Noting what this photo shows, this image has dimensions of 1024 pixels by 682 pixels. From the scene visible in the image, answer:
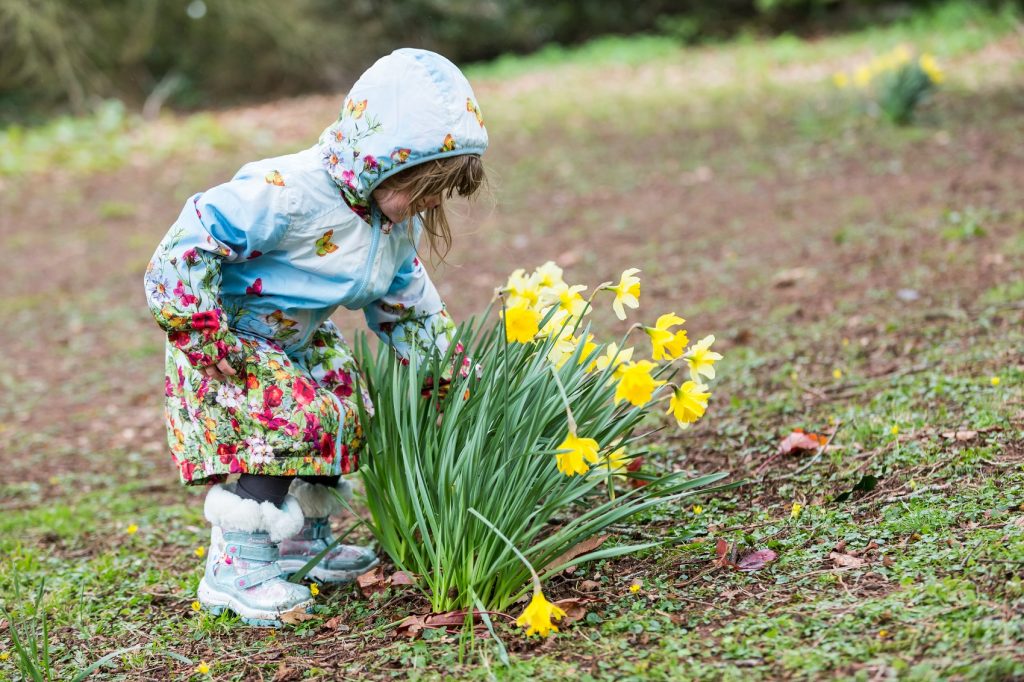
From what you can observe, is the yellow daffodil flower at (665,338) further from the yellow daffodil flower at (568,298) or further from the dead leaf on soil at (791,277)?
the dead leaf on soil at (791,277)

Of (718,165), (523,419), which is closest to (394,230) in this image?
(523,419)

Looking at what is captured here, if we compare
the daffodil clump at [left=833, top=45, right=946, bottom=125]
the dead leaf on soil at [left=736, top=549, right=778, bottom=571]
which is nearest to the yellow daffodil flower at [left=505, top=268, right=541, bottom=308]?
the dead leaf on soil at [left=736, top=549, right=778, bottom=571]

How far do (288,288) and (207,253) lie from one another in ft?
0.78

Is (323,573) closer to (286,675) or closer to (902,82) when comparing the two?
(286,675)

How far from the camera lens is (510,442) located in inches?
92.7

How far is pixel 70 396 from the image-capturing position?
5191 mm

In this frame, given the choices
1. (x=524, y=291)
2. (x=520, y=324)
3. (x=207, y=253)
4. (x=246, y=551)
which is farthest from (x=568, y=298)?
(x=246, y=551)

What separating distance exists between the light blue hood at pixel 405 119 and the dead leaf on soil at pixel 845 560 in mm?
1242

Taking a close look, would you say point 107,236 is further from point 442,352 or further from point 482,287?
point 442,352

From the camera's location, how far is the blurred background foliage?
12.8 meters

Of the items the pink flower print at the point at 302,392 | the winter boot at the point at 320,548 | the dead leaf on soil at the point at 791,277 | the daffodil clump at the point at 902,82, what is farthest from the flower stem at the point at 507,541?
the daffodil clump at the point at 902,82

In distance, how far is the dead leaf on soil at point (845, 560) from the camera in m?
2.31

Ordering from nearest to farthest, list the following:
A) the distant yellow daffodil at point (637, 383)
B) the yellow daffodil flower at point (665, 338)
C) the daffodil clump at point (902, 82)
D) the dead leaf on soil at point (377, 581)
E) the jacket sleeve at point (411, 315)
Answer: the distant yellow daffodil at point (637, 383) → the yellow daffodil flower at point (665, 338) → the dead leaf on soil at point (377, 581) → the jacket sleeve at point (411, 315) → the daffodil clump at point (902, 82)

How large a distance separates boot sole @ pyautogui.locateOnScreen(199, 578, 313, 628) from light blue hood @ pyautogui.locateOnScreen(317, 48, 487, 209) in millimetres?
1048
